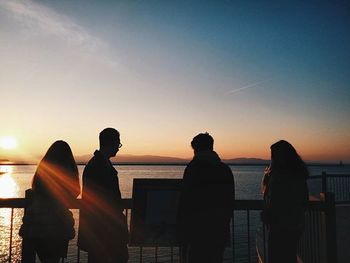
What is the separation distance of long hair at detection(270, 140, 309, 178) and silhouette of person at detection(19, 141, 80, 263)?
8.30ft

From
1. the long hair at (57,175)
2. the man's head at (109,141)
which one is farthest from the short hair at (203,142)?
the long hair at (57,175)

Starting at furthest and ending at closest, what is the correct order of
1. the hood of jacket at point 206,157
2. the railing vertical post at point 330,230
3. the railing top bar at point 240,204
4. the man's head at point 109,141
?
1. the railing vertical post at point 330,230
2. the railing top bar at point 240,204
3. the hood of jacket at point 206,157
4. the man's head at point 109,141

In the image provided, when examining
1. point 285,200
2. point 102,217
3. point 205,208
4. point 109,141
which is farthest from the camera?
point 285,200

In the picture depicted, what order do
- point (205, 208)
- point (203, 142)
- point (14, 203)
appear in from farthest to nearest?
point (14, 203) → point (203, 142) → point (205, 208)

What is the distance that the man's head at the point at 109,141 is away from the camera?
146 inches

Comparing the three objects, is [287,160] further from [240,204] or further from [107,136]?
[107,136]

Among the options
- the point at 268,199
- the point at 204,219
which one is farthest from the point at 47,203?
the point at 268,199

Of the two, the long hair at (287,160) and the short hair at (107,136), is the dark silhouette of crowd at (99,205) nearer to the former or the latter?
the short hair at (107,136)

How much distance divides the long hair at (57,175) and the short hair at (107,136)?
1.41 feet

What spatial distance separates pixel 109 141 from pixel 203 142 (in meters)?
1.07

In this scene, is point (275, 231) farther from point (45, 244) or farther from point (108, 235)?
point (45, 244)

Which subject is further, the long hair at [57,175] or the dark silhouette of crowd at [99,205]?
the long hair at [57,175]

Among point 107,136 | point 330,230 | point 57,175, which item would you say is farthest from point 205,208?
point 330,230

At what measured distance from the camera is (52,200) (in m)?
3.78
